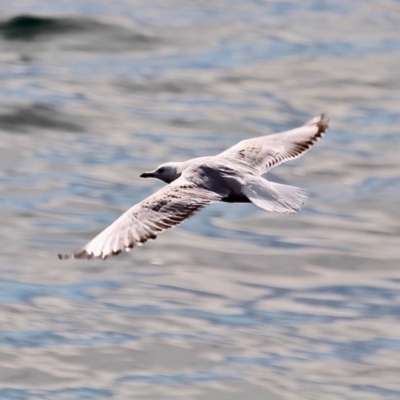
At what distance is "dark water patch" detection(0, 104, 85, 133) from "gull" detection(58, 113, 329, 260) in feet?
28.4

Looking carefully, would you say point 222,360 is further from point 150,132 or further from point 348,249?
point 150,132

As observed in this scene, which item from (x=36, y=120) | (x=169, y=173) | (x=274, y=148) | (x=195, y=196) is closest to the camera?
(x=195, y=196)

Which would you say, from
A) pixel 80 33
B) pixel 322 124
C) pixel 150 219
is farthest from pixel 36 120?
pixel 150 219

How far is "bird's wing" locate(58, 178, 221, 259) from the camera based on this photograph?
8.27 metres

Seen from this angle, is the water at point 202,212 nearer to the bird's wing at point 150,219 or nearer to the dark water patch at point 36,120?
the dark water patch at point 36,120

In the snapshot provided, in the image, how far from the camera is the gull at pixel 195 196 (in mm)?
8367

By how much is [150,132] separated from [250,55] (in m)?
4.45

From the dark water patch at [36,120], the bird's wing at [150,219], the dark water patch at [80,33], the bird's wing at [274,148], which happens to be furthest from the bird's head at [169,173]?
the dark water patch at [80,33]

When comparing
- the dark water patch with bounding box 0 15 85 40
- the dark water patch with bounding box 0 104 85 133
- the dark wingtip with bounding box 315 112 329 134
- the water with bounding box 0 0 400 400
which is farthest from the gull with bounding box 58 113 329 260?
the dark water patch with bounding box 0 15 85 40

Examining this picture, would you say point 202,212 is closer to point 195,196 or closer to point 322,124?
point 322,124

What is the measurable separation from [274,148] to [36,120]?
885 centimetres

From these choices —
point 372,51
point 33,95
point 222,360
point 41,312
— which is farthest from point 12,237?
point 372,51

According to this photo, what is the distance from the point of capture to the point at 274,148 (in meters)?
10.5

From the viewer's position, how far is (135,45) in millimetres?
22672
